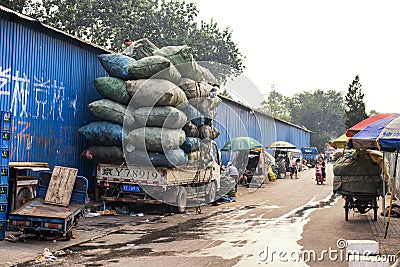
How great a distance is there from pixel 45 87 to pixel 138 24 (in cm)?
2581

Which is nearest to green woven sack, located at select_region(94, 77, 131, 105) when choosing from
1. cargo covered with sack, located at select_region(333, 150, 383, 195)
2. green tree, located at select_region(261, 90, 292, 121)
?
cargo covered with sack, located at select_region(333, 150, 383, 195)

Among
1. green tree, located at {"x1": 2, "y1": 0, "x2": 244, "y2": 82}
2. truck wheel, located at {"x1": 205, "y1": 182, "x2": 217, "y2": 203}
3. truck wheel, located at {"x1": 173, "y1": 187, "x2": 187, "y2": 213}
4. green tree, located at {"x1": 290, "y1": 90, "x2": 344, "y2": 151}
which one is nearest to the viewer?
truck wheel, located at {"x1": 173, "y1": 187, "x2": 187, "y2": 213}

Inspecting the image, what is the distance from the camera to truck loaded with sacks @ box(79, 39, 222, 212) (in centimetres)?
1472

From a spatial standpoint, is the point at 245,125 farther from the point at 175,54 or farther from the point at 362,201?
the point at 362,201

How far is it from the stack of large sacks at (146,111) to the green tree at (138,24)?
15.4 metres

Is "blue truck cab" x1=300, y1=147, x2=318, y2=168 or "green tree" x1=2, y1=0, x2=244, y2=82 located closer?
"green tree" x1=2, y1=0, x2=244, y2=82

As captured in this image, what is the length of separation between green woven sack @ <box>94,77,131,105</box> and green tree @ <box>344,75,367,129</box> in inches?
1199

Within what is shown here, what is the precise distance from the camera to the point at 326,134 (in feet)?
305

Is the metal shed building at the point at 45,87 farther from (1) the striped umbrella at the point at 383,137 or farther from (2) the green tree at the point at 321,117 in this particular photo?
(2) the green tree at the point at 321,117

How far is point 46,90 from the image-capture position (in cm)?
1481

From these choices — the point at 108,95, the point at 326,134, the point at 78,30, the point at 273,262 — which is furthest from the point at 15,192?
the point at 326,134

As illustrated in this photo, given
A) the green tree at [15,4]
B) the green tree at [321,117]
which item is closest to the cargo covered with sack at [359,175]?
the green tree at [15,4]

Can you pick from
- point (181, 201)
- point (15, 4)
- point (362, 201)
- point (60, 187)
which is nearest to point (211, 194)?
point (181, 201)

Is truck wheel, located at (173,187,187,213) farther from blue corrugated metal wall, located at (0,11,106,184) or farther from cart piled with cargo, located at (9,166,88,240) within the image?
cart piled with cargo, located at (9,166,88,240)
